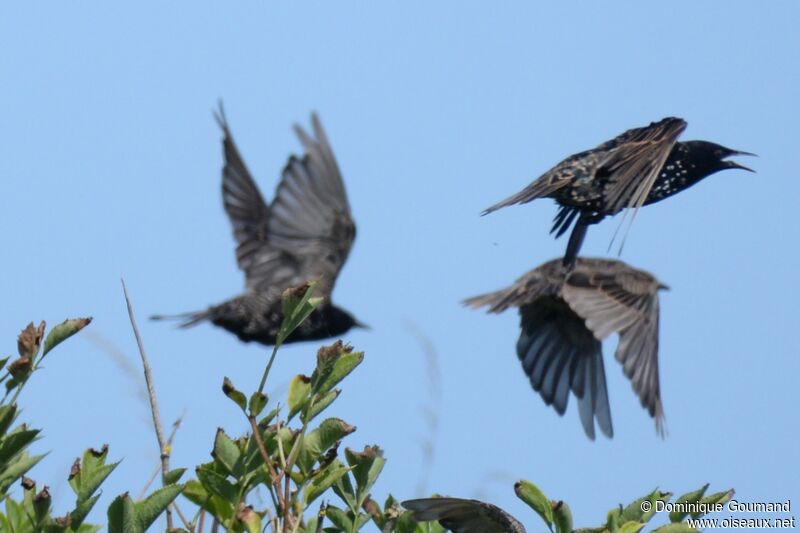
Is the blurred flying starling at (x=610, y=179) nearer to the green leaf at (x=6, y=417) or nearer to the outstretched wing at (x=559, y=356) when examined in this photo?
the outstretched wing at (x=559, y=356)

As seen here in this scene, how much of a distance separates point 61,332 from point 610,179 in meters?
2.80

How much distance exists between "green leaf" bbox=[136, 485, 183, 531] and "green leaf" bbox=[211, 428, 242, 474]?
13 centimetres

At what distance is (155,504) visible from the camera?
1.92 meters

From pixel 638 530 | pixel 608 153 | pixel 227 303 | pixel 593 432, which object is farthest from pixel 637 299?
pixel 638 530

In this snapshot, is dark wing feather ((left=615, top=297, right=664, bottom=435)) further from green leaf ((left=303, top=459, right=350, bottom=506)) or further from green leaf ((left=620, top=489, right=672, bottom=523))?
green leaf ((left=303, top=459, right=350, bottom=506))

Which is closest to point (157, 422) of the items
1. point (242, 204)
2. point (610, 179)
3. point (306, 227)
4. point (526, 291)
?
point (610, 179)

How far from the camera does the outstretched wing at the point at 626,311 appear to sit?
614cm

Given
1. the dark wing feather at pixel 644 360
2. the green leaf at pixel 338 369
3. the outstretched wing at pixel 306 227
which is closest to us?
the green leaf at pixel 338 369

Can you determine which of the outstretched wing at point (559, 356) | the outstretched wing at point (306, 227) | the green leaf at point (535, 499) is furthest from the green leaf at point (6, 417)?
the outstretched wing at point (306, 227)

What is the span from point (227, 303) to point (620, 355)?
140 inches

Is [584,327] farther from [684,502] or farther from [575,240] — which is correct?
[684,502]

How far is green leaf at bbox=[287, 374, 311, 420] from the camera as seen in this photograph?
6.98 feet

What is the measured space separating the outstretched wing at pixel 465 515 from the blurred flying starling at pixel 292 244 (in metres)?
6.59

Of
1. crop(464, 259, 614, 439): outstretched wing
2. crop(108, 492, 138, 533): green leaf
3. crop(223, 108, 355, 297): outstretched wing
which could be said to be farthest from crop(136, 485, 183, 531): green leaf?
crop(223, 108, 355, 297): outstretched wing
